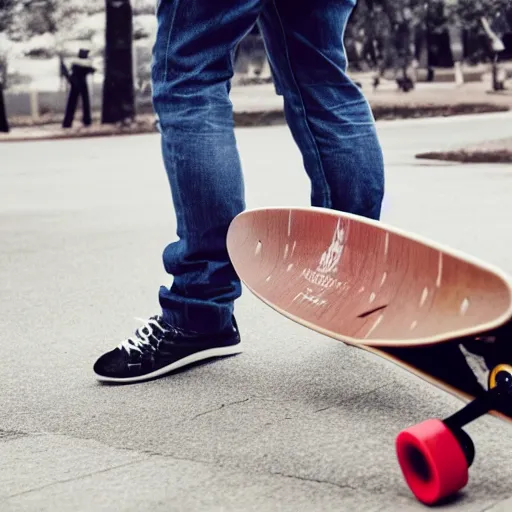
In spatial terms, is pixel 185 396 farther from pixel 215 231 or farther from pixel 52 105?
pixel 52 105

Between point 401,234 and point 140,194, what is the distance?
449 cm

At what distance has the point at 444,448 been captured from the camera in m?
1.51

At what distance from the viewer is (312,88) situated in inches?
94.3

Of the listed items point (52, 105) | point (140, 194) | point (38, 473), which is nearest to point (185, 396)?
point (38, 473)

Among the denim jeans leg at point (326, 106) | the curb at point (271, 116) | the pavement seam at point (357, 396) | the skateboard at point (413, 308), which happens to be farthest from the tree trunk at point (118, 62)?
the skateboard at point (413, 308)

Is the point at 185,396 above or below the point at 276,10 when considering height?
below

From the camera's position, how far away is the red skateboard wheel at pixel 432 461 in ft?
4.95

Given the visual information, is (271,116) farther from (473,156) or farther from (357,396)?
(357,396)

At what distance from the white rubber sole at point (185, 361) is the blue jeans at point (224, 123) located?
0.06 meters

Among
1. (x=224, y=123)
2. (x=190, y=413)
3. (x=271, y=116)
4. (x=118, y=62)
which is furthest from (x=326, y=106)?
(x=118, y=62)

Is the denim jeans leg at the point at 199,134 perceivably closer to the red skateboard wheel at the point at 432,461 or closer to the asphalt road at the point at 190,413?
the asphalt road at the point at 190,413

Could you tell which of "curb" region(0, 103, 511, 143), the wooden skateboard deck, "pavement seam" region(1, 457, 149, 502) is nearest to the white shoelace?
the wooden skateboard deck

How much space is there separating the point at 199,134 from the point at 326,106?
1.05ft

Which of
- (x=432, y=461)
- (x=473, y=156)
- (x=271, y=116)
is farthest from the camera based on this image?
(x=271, y=116)
